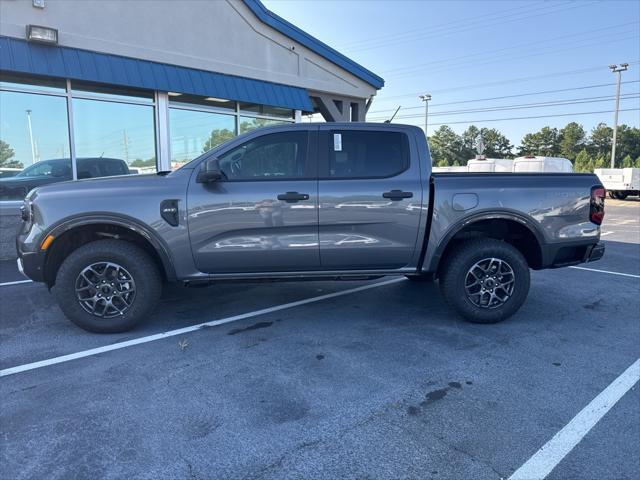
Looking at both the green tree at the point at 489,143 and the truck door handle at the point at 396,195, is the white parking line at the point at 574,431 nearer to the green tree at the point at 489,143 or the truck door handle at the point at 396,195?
the truck door handle at the point at 396,195

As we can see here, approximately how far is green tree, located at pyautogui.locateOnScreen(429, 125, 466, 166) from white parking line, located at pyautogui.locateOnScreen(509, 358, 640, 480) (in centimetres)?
9012

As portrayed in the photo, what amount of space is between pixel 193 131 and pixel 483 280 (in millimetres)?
8065

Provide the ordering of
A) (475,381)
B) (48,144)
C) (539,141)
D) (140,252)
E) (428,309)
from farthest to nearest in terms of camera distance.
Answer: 1. (539,141)
2. (48,144)
3. (428,309)
4. (140,252)
5. (475,381)

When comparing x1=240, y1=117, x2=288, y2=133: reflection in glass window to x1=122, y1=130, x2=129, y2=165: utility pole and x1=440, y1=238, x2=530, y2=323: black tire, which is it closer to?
x1=122, y1=130, x2=129, y2=165: utility pole

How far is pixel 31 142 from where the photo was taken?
329 inches

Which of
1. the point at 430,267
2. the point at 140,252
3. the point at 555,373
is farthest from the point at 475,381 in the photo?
the point at 140,252

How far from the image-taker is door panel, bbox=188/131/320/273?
414cm

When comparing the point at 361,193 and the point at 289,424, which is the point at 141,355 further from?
the point at 361,193

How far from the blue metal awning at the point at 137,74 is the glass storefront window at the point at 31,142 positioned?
0.74 meters

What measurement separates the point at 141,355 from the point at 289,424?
168 cm

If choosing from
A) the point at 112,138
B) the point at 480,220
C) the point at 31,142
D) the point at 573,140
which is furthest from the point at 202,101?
the point at 573,140

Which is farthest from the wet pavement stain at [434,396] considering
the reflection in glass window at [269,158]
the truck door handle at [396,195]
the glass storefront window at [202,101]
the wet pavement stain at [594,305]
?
the glass storefront window at [202,101]

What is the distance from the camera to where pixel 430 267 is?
444 cm

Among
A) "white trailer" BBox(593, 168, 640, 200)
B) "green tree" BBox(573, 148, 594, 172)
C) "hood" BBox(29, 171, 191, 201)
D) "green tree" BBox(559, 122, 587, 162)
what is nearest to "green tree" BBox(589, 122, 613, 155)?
"green tree" BBox(559, 122, 587, 162)
